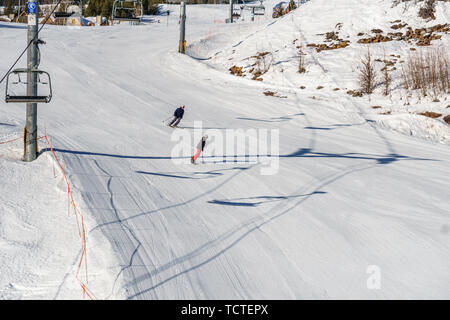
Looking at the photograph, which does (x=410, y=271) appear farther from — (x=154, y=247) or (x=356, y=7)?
(x=356, y=7)

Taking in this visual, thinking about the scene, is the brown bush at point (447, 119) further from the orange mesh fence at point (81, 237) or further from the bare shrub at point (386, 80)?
the orange mesh fence at point (81, 237)

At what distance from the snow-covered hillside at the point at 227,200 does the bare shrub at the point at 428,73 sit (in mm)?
872

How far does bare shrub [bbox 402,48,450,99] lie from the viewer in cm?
1698

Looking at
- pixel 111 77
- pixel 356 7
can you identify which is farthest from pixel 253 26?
pixel 111 77

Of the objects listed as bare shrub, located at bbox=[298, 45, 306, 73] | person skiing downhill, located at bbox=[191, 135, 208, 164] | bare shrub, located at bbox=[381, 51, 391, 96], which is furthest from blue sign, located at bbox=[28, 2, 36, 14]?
bare shrub, located at bbox=[298, 45, 306, 73]

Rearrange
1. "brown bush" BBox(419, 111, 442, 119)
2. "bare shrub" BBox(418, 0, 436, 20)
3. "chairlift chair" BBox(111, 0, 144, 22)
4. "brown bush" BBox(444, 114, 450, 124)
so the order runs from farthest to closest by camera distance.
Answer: "chairlift chair" BBox(111, 0, 144, 22)
"bare shrub" BBox(418, 0, 436, 20)
"brown bush" BBox(419, 111, 442, 119)
"brown bush" BBox(444, 114, 450, 124)

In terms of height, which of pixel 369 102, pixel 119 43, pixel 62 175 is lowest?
pixel 62 175

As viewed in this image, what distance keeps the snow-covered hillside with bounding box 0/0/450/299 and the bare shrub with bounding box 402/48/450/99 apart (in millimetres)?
872

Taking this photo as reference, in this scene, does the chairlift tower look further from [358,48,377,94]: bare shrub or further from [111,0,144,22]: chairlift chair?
[111,0,144,22]: chairlift chair

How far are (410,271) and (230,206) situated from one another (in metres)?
3.30

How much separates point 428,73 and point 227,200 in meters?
13.5

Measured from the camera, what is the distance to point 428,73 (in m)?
17.6

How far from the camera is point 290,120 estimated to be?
15742 millimetres

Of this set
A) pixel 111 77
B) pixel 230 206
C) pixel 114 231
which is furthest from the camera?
pixel 111 77
